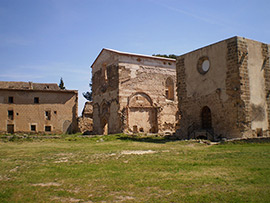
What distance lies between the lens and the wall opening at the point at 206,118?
16406 mm

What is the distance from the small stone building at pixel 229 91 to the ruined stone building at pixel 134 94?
7.29 meters

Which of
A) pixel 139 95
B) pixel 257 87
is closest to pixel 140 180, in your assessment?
pixel 257 87

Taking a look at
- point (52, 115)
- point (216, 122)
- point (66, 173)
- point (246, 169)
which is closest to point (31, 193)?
point (66, 173)

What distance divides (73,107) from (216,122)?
71.4 ft

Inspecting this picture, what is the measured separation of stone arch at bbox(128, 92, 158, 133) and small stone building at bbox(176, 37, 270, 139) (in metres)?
7.02

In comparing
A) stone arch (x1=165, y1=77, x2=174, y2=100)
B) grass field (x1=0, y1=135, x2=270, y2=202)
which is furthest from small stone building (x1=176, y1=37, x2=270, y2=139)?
stone arch (x1=165, y1=77, x2=174, y2=100)

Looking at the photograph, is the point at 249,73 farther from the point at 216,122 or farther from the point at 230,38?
the point at 216,122

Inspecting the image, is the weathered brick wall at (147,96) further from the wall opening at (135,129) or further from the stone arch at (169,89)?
the stone arch at (169,89)

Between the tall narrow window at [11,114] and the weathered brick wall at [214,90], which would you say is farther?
the tall narrow window at [11,114]

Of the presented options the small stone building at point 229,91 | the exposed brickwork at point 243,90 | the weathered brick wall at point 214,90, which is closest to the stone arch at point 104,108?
the weathered brick wall at point 214,90

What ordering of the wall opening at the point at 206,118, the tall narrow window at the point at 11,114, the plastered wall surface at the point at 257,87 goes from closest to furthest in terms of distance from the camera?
1. the plastered wall surface at the point at 257,87
2. the wall opening at the point at 206,118
3. the tall narrow window at the point at 11,114

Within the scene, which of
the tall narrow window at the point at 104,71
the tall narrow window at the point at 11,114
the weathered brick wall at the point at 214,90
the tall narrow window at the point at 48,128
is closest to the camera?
the weathered brick wall at the point at 214,90

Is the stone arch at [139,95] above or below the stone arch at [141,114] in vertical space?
above

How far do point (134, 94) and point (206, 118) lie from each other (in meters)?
8.93
